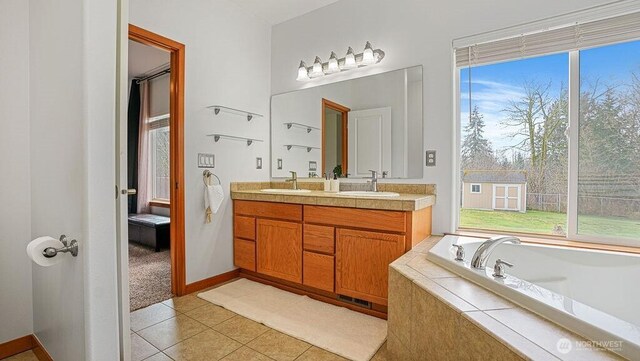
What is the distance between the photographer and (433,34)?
239 cm

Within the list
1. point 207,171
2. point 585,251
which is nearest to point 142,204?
point 207,171

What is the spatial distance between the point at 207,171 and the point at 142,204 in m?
2.76

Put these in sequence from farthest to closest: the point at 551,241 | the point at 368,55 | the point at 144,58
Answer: the point at 144,58
the point at 368,55
the point at 551,241

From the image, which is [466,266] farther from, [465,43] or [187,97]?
[187,97]

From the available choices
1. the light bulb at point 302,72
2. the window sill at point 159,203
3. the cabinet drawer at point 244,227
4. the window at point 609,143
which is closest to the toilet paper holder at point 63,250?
the cabinet drawer at point 244,227

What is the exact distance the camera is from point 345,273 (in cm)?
220

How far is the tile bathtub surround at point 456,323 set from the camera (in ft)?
2.80

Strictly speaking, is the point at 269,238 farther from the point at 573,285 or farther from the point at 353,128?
the point at 573,285

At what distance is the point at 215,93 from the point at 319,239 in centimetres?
164

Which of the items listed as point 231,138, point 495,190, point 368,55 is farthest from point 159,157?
point 495,190

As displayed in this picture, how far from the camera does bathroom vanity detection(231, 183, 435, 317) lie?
2.02m

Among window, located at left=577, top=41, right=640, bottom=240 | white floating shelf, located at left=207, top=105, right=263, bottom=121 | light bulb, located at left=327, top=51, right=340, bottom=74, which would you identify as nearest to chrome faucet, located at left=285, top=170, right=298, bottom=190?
white floating shelf, located at left=207, top=105, right=263, bottom=121

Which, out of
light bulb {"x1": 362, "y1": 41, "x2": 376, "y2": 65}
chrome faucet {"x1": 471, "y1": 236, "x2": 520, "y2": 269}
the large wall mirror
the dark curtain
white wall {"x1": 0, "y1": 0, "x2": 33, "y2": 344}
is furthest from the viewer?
the dark curtain
